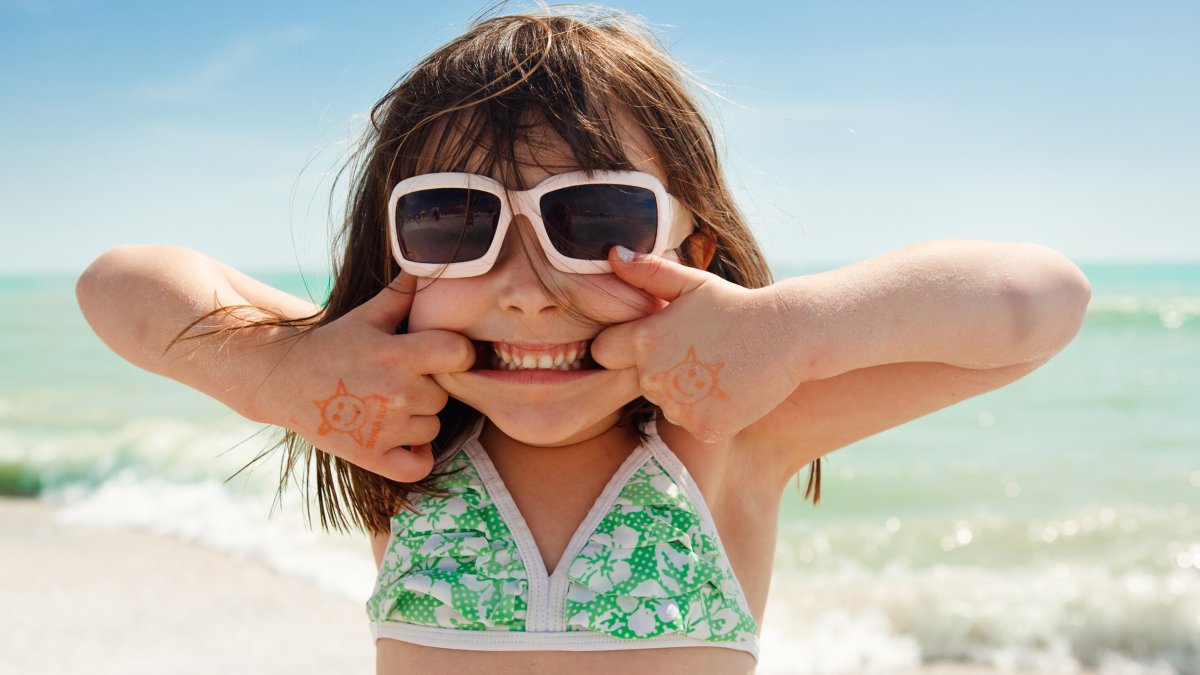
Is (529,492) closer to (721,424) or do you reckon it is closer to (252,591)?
(721,424)

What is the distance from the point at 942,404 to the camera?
72.7 inches

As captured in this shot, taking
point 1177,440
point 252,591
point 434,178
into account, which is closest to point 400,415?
point 434,178

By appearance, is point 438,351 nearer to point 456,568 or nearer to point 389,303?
point 389,303

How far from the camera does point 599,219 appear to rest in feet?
5.19

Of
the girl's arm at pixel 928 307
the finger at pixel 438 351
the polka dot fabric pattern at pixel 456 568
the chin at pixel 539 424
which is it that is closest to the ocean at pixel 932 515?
the polka dot fabric pattern at pixel 456 568

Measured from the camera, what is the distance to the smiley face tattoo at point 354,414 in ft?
5.59

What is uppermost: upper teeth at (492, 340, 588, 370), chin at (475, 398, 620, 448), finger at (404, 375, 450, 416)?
upper teeth at (492, 340, 588, 370)

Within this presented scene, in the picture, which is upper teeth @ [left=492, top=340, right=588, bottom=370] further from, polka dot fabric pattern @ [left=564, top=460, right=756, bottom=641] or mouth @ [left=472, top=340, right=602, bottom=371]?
polka dot fabric pattern @ [left=564, top=460, right=756, bottom=641]

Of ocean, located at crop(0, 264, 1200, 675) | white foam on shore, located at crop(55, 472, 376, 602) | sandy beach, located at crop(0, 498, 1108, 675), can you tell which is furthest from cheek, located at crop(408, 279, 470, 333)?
white foam on shore, located at crop(55, 472, 376, 602)

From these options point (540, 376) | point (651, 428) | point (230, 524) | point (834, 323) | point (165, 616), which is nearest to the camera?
point (834, 323)

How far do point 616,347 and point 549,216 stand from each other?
0.24 meters

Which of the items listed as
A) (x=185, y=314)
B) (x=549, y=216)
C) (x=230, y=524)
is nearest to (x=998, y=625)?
(x=549, y=216)

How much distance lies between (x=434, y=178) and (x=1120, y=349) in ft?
50.1

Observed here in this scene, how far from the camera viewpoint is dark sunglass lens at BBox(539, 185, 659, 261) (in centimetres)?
157
